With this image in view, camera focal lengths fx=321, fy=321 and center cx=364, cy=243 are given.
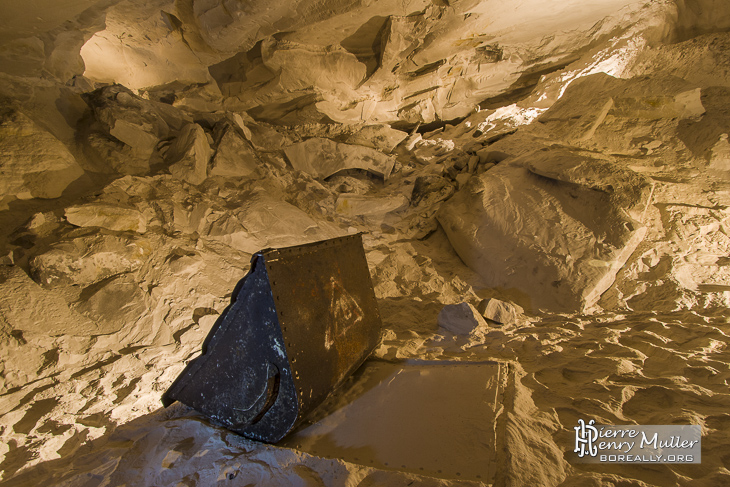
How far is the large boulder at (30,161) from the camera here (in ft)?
11.9

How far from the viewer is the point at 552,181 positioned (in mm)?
4109

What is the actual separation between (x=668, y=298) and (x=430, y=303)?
7.52ft

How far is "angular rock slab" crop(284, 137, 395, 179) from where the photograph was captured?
624 centimetres

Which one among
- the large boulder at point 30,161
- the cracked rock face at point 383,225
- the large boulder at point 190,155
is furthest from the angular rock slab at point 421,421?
the large boulder at point 30,161

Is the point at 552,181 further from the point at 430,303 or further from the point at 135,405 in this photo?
the point at 135,405

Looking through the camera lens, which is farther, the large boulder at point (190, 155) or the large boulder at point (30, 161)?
the large boulder at point (190, 155)

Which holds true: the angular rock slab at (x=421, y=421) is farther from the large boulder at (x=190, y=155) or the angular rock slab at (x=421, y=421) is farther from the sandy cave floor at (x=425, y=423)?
the large boulder at (x=190, y=155)

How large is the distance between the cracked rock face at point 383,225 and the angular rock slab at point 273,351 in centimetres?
19

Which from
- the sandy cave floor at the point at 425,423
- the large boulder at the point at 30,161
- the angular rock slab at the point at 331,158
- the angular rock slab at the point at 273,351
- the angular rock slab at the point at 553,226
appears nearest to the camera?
the sandy cave floor at the point at 425,423

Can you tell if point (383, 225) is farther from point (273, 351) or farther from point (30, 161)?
point (30, 161)

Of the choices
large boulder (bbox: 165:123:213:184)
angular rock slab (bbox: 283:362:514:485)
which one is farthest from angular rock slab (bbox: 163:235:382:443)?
large boulder (bbox: 165:123:213:184)

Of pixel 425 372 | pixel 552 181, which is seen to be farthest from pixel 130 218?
pixel 552 181

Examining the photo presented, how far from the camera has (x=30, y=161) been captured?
3.78 metres

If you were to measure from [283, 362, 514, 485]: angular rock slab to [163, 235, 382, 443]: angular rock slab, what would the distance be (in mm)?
183
